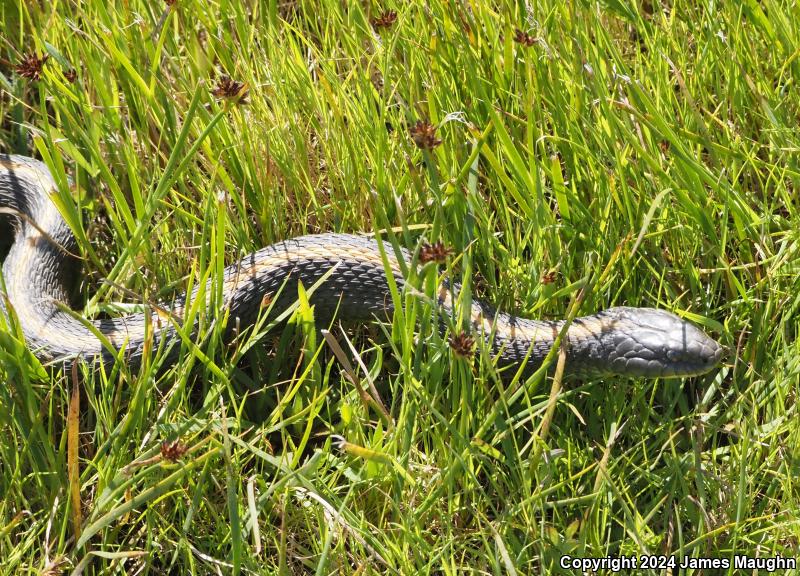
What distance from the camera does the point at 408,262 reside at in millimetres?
3523

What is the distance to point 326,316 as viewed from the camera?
3691 millimetres

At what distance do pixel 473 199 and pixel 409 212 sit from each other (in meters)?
0.51

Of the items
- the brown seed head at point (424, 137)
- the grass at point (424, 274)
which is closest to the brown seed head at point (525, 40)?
the grass at point (424, 274)

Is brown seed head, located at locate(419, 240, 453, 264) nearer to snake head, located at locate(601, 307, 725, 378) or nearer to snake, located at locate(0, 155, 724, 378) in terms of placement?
snake, located at locate(0, 155, 724, 378)

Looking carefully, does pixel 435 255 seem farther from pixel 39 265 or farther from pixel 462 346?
pixel 39 265

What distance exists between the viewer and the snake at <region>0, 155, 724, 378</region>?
3.29m

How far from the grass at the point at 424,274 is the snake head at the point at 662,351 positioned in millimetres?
83

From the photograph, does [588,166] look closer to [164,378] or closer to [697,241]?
[697,241]

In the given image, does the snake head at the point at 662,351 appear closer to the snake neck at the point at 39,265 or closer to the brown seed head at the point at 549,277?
the brown seed head at the point at 549,277

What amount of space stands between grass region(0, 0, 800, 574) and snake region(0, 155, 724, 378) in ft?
0.30

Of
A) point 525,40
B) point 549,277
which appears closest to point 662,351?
point 549,277

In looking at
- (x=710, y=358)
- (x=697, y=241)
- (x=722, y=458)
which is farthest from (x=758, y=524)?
(x=697, y=241)

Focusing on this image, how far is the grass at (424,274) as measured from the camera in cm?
296

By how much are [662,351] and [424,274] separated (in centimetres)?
130
